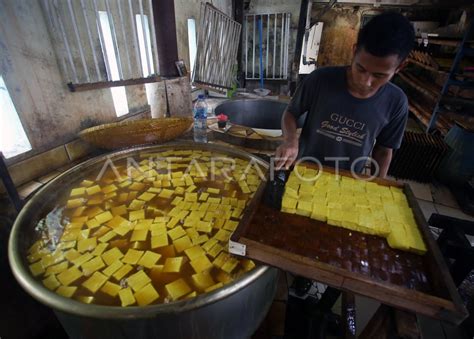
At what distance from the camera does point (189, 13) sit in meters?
4.15

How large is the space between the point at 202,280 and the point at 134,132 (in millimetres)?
1649

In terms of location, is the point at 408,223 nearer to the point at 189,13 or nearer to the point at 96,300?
the point at 96,300

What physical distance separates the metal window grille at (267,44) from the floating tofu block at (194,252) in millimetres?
5698

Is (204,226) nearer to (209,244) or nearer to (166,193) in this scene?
(209,244)

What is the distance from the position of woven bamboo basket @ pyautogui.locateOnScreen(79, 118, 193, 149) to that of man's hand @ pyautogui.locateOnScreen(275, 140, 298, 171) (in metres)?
1.32

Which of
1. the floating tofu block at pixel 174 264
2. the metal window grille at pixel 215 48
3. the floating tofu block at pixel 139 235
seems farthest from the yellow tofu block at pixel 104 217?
the metal window grille at pixel 215 48

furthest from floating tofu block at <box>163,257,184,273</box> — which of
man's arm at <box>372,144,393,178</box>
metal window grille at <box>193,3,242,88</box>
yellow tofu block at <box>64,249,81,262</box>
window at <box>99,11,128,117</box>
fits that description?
metal window grille at <box>193,3,242,88</box>

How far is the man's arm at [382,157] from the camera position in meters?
2.07

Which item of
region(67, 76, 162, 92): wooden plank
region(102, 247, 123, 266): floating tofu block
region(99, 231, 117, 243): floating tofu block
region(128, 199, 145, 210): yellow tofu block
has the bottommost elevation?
region(102, 247, 123, 266): floating tofu block

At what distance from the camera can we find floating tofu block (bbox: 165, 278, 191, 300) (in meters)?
1.24

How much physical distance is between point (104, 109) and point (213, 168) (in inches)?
54.9

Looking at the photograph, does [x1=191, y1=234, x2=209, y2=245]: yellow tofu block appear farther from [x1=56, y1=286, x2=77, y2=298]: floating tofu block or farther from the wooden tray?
[x1=56, y1=286, x2=77, y2=298]: floating tofu block

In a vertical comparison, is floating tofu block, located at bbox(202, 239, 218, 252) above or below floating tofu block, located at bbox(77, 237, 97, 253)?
above

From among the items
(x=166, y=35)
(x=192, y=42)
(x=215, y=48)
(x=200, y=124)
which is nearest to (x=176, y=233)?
(x=200, y=124)
